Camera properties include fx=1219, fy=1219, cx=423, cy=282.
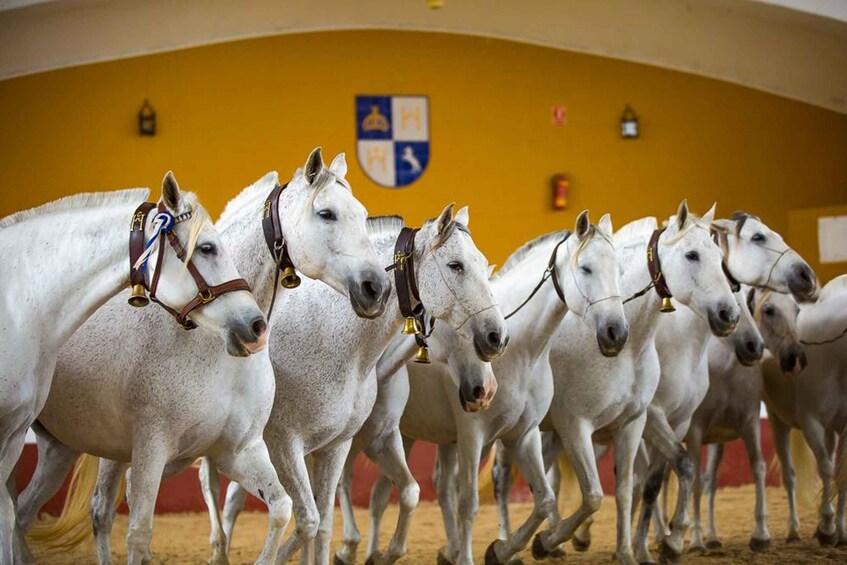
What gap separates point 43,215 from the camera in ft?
16.5

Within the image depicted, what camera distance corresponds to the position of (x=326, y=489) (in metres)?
6.04

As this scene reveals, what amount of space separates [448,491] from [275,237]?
301 cm

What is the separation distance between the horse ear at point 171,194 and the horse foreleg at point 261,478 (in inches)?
45.4

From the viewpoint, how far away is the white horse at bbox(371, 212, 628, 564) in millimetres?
6758

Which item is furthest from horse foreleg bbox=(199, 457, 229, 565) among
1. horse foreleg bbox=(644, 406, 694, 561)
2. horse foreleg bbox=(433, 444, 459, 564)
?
horse foreleg bbox=(644, 406, 694, 561)

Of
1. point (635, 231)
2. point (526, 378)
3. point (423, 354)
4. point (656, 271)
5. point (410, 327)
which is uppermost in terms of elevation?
point (635, 231)

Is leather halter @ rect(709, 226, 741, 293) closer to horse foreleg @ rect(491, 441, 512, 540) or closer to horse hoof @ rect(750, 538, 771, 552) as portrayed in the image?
horse hoof @ rect(750, 538, 771, 552)

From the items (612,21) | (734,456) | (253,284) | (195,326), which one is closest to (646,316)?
(253,284)

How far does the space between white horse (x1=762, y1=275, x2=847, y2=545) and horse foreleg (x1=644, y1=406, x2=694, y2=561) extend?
4.20 feet

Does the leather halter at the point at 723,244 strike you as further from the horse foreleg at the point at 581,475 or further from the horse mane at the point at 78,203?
the horse mane at the point at 78,203

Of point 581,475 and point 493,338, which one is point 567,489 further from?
point 493,338

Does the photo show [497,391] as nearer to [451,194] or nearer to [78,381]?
[78,381]

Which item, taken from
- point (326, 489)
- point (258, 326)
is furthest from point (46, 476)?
point (258, 326)

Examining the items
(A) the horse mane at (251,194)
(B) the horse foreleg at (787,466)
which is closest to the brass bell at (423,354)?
(A) the horse mane at (251,194)
